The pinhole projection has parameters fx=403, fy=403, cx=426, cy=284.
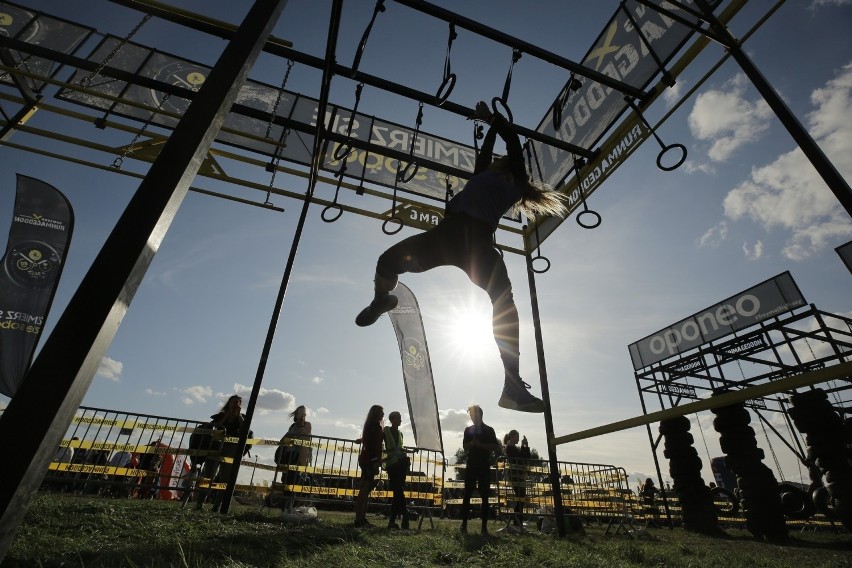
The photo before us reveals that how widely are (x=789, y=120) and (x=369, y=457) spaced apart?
6.42 meters

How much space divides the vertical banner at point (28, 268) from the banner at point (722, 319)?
1693 centimetres

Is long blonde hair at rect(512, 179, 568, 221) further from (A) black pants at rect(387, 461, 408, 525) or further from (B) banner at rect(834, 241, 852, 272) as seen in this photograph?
(B) banner at rect(834, 241, 852, 272)

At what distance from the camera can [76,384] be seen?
3.07 ft

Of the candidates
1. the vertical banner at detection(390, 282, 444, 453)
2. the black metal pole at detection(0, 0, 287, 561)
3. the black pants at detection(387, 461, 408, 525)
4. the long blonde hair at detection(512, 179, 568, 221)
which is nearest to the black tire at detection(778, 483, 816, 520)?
the vertical banner at detection(390, 282, 444, 453)

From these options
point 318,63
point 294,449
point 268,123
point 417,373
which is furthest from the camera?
point 417,373

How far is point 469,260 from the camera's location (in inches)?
122

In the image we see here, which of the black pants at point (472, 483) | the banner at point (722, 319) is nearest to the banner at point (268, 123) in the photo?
the black pants at point (472, 483)

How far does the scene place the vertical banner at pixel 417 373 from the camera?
9.73 m

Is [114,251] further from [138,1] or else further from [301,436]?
[301,436]

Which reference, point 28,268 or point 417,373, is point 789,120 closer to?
point 417,373

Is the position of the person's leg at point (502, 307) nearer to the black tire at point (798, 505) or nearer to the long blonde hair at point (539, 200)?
the long blonde hair at point (539, 200)

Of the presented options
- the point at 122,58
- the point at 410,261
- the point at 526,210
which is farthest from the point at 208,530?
the point at 122,58

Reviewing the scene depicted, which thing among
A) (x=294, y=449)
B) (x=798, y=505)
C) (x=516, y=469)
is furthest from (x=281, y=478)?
(x=798, y=505)

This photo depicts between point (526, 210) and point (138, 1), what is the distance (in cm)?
410
